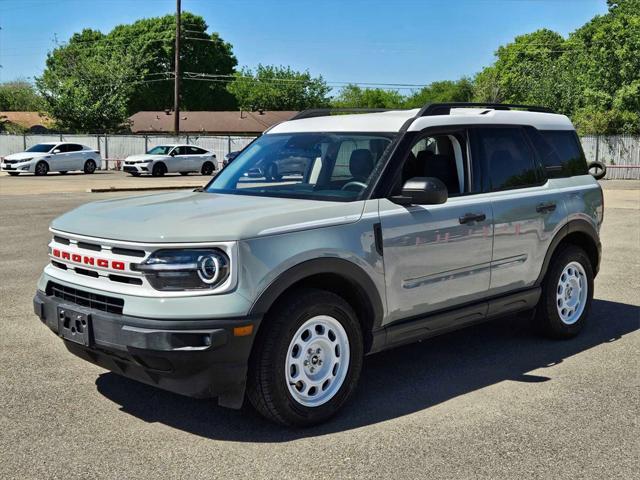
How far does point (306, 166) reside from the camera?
545cm

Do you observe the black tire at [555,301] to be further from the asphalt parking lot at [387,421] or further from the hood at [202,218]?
the hood at [202,218]

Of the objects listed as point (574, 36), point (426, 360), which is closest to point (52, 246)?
point (426, 360)

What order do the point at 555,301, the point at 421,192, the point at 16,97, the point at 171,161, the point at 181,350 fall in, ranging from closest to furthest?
1. the point at 181,350
2. the point at 421,192
3. the point at 555,301
4. the point at 171,161
5. the point at 16,97

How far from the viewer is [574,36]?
83375 millimetres

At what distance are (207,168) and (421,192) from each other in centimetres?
3427

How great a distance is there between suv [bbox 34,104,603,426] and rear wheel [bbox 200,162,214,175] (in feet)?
Answer: 106

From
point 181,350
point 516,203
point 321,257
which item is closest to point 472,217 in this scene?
point 516,203

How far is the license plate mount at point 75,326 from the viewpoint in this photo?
423 centimetres

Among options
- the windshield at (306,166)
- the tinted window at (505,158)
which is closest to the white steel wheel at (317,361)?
the windshield at (306,166)

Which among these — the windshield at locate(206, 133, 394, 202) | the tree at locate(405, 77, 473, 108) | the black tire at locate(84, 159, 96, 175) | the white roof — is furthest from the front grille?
the tree at locate(405, 77, 473, 108)

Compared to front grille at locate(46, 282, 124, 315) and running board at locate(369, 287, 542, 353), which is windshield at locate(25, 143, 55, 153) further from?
running board at locate(369, 287, 542, 353)

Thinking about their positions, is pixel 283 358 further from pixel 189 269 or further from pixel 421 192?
pixel 421 192

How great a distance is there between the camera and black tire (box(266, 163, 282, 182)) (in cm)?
549

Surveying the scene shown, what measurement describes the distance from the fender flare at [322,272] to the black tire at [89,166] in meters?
34.0
